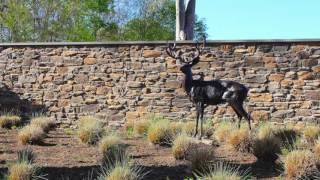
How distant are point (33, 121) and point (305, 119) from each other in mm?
6527

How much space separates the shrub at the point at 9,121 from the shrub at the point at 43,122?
0.47 m

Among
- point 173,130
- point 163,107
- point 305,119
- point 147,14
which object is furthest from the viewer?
point 147,14

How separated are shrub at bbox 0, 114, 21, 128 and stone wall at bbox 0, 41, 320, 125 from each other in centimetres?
107

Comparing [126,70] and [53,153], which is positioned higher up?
[126,70]

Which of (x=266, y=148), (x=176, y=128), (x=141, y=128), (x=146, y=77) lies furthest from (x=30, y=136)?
(x=266, y=148)

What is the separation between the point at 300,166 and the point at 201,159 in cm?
151

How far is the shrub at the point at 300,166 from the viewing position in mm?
8070

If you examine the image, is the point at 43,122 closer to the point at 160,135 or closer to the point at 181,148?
the point at 160,135

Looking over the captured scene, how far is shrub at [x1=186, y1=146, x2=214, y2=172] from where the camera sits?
27.9ft

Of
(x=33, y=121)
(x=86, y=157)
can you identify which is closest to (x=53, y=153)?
(x=86, y=157)

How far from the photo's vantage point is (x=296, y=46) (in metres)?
13.0

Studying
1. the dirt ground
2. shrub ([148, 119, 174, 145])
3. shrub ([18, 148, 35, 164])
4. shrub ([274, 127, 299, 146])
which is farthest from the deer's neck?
shrub ([18, 148, 35, 164])

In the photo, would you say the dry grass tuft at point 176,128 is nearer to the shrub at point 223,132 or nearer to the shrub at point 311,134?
the shrub at point 223,132

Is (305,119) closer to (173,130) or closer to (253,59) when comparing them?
(253,59)
